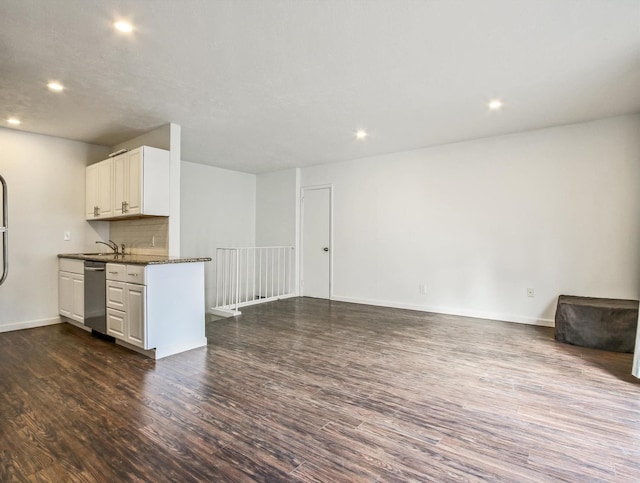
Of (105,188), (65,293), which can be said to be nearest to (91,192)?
(105,188)

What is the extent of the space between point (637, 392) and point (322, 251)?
15.2 feet

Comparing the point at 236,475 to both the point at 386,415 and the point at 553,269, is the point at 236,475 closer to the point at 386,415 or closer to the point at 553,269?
the point at 386,415

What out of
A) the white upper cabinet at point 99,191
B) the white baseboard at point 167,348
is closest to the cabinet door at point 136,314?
the white baseboard at point 167,348

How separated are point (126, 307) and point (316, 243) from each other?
→ 3.70 metres

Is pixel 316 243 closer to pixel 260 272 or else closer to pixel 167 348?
pixel 260 272

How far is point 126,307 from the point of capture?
11.0ft

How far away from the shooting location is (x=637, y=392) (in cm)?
254

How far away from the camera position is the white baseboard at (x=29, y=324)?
415cm

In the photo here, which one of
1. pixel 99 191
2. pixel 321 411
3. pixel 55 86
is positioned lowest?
pixel 321 411

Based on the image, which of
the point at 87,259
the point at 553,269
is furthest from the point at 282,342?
the point at 553,269

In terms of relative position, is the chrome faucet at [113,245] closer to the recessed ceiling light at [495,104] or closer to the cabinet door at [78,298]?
the cabinet door at [78,298]

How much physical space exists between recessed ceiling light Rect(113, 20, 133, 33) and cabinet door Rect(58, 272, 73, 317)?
3284mm

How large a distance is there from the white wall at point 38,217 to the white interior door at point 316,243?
11.7 ft

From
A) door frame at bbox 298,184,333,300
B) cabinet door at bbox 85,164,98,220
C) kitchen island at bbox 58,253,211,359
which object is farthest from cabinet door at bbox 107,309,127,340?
door frame at bbox 298,184,333,300
